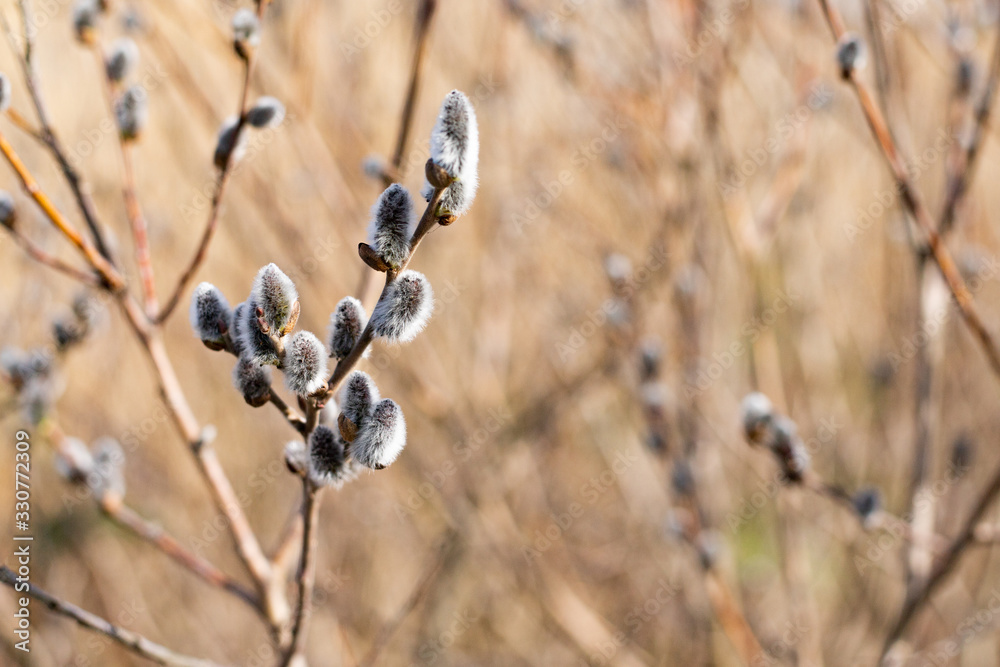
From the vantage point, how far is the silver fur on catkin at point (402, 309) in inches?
33.4

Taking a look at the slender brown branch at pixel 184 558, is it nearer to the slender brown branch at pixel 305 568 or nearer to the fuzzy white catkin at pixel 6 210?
the slender brown branch at pixel 305 568

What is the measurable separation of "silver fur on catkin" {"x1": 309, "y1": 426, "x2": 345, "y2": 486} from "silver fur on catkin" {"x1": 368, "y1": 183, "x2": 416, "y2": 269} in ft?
0.84

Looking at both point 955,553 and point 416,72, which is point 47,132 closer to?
point 416,72

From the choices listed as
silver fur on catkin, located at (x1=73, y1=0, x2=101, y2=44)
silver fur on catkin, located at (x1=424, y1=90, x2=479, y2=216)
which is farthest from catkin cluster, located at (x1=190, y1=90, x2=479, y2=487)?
silver fur on catkin, located at (x1=73, y1=0, x2=101, y2=44)

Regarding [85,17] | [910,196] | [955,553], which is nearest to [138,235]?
[85,17]

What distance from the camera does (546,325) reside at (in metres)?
4.32

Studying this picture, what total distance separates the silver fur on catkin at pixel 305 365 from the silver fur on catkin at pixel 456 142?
0.81ft

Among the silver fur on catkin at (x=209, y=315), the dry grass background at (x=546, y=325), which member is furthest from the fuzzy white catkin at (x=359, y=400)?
the dry grass background at (x=546, y=325)

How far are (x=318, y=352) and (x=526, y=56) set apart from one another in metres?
3.21

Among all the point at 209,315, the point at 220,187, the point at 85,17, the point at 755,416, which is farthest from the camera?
the point at 755,416

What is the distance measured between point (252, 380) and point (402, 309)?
0.84ft

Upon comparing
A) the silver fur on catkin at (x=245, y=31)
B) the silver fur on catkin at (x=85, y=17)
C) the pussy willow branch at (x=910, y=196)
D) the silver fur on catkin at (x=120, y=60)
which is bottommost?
the pussy willow branch at (x=910, y=196)

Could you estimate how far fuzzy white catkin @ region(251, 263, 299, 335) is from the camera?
2.90ft

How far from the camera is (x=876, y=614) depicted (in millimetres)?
3703
